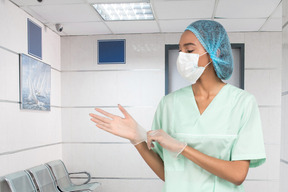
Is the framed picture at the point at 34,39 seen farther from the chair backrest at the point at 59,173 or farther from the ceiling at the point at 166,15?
the chair backrest at the point at 59,173

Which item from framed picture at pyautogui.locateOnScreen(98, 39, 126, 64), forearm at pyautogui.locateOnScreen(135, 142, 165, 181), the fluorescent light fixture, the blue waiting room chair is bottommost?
the blue waiting room chair

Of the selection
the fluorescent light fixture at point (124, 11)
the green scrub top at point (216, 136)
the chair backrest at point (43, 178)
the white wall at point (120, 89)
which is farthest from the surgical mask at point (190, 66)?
the white wall at point (120, 89)

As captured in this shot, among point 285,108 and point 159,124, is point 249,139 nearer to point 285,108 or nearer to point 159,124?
point 159,124

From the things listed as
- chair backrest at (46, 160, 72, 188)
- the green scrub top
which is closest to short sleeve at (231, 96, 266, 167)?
the green scrub top

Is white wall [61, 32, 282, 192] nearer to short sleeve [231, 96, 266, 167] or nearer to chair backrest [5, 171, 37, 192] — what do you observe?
chair backrest [5, 171, 37, 192]

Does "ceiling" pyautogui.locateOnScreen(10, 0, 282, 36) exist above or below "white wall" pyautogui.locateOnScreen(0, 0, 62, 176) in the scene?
above

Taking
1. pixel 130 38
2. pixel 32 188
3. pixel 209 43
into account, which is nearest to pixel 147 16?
pixel 130 38

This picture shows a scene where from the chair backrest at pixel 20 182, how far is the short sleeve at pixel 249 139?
3025 millimetres

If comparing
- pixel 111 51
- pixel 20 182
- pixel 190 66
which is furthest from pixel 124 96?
pixel 190 66

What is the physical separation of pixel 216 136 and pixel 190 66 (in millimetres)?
362

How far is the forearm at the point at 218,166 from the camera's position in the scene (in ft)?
4.19

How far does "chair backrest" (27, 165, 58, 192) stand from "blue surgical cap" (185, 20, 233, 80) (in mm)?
3414

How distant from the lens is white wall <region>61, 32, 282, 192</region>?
17.7 feet

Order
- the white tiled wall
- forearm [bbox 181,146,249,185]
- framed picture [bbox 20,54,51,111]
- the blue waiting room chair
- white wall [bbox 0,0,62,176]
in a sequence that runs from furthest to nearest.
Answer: the white tiled wall, the blue waiting room chair, framed picture [bbox 20,54,51,111], white wall [bbox 0,0,62,176], forearm [bbox 181,146,249,185]
